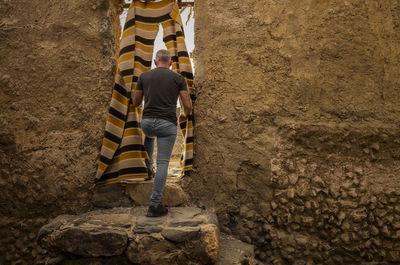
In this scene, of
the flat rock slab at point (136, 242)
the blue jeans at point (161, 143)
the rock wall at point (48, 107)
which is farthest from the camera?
the rock wall at point (48, 107)

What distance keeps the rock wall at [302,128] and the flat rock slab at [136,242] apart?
569mm

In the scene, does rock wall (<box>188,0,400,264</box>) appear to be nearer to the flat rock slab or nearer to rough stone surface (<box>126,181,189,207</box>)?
rough stone surface (<box>126,181,189,207</box>)

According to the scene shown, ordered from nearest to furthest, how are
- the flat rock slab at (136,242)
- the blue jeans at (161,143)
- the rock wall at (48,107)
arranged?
the flat rock slab at (136,242)
the blue jeans at (161,143)
the rock wall at (48,107)

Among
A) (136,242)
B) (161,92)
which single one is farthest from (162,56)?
(136,242)

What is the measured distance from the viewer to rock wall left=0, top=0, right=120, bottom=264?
244 centimetres

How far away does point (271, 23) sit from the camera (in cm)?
246

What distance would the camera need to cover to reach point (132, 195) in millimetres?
2516

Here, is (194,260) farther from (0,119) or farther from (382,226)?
(0,119)

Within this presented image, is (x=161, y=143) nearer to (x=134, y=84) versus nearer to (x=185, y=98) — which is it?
(x=185, y=98)

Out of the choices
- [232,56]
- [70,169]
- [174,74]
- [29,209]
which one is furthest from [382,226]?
[29,209]

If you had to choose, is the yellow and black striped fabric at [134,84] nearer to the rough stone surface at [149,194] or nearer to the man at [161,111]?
the rough stone surface at [149,194]

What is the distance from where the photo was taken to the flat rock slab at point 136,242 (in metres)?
1.90

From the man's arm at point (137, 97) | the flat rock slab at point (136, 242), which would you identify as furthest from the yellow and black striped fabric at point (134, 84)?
the flat rock slab at point (136, 242)

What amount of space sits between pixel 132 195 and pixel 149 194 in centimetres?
17
